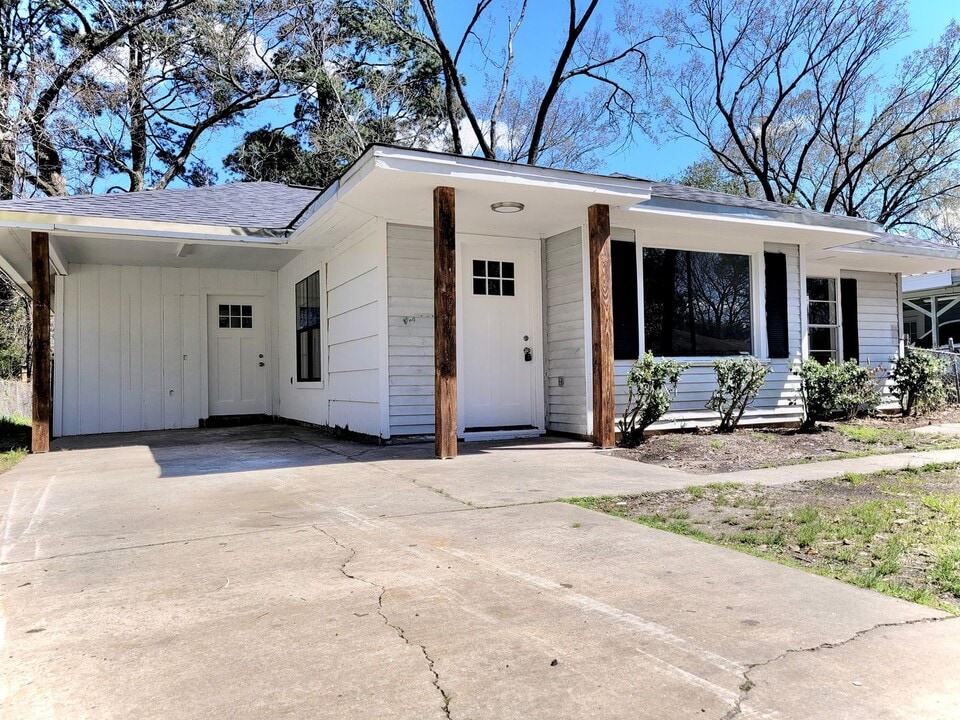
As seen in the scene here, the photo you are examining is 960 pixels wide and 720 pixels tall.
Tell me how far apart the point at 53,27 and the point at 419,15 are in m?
10.8

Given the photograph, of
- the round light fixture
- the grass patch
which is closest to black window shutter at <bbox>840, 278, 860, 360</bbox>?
the round light fixture

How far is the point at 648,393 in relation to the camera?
23.4ft

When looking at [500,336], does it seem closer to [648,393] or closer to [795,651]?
[648,393]

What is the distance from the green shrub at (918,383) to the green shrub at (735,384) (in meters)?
3.30

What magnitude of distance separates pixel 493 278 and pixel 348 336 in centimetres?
208

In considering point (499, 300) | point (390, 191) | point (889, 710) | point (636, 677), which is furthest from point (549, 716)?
point (499, 300)

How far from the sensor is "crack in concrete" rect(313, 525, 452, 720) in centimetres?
185

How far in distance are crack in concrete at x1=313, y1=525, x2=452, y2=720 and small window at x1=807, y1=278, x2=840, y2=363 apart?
9945mm

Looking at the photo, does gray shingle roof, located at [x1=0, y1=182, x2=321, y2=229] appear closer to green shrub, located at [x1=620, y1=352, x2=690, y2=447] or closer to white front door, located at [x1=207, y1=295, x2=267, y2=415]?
white front door, located at [x1=207, y1=295, x2=267, y2=415]

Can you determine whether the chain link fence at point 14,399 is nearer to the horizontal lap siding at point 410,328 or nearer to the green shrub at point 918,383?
the horizontal lap siding at point 410,328

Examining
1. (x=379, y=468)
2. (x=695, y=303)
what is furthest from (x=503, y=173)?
(x=695, y=303)

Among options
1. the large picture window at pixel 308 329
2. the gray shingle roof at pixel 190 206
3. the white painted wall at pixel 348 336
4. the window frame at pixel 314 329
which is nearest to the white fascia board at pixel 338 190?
the gray shingle roof at pixel 190 206

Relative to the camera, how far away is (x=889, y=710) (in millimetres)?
1767

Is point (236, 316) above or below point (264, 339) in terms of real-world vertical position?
above
